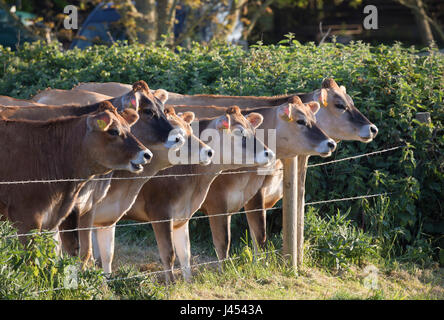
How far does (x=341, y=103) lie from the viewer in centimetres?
852

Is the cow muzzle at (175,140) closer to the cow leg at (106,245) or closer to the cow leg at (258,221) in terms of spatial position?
the cow leg at (106,245)

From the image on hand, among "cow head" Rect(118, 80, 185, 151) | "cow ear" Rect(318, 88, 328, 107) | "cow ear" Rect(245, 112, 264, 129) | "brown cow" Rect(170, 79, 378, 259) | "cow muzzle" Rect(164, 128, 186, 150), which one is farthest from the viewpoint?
"cow ear" Rect(318, 88, 328, 107)

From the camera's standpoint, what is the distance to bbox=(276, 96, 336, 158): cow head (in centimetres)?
758

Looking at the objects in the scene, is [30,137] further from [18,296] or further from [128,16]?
[128,16]

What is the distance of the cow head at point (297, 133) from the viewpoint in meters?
7.58

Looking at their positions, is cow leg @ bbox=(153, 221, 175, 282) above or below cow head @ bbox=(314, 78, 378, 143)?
below

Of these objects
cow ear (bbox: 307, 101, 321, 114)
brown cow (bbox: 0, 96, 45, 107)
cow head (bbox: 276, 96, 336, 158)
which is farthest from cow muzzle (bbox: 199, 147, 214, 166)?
brown cow (bbox: 0, 96, 45, 107)

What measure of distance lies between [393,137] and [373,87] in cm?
73

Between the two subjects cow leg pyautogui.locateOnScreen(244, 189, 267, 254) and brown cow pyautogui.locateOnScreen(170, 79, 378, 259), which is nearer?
brown cow pyautogui.locateOnScreen(170, 79, 378, 259)

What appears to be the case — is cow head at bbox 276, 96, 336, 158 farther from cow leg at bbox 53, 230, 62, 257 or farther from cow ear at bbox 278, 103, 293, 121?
cow leg at bbox 53, 230, 62, 257

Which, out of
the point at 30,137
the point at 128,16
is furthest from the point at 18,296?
the point at 128,16

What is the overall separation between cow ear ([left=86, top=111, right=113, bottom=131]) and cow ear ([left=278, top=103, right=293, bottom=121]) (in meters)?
2.07

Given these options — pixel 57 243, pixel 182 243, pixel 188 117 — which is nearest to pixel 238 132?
pixel 188 117

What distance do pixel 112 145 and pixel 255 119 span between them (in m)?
1.79
